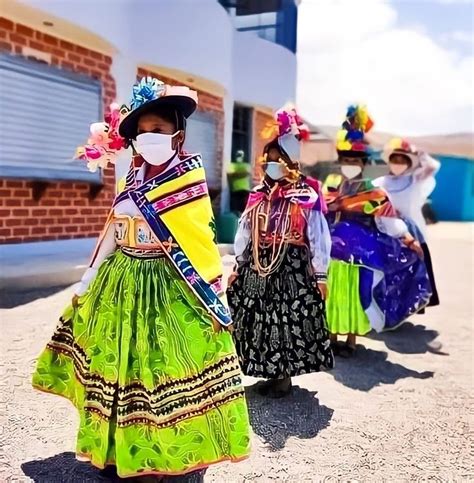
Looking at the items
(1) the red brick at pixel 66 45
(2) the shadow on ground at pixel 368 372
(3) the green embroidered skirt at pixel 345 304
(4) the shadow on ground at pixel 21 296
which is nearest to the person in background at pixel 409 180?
(2) the shadow on ground at pixel 368 372

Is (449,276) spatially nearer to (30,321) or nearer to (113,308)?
(30,321)

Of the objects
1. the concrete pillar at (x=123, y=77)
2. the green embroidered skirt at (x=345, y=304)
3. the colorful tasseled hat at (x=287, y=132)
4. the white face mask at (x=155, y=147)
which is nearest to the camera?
the white face mask at (x=155, y=147)

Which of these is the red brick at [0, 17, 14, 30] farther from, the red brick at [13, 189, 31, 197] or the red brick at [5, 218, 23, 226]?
the red brick at [5, 218, 23, 226]

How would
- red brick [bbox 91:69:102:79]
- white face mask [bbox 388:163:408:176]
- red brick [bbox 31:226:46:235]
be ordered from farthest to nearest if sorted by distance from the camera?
red brick [bbox 91:69:102:79] → red brick [bbox 31:226:46:235] → white face mask [bbox 388:163:408:176]

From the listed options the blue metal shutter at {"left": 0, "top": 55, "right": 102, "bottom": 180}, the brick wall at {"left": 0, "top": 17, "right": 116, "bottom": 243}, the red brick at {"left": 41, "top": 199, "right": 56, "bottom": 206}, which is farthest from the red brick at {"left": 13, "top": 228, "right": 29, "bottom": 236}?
the blue metal shutter at {"left": 0, "top": 55, "right": 102, "bottom": 180}

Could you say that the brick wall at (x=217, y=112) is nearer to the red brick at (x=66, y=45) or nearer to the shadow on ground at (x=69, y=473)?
the red brick at (x=66, y=45)

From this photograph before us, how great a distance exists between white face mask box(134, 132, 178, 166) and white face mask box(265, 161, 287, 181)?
1.33 metres

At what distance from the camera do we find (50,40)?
7.79 m

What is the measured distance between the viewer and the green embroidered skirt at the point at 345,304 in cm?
504

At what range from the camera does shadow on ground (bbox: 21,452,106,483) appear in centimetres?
295

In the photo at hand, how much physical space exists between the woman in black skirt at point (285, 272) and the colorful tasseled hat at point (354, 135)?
0.93m

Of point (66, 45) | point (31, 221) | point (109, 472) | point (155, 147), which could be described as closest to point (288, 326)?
point (109, 472)

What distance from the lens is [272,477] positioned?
10.1ft

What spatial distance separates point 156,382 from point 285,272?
5.28 feet
